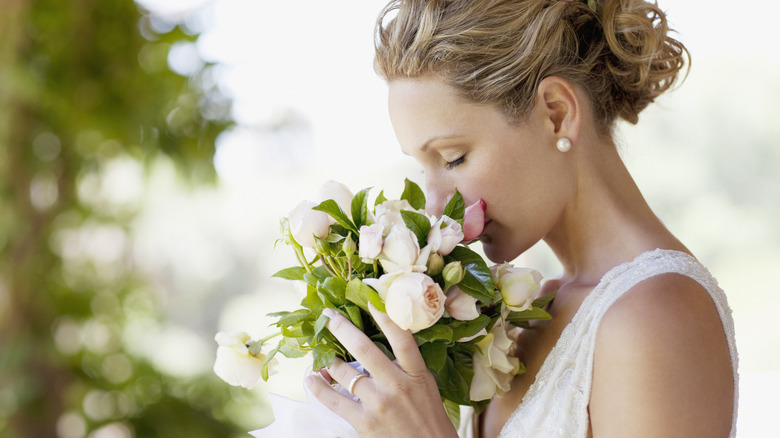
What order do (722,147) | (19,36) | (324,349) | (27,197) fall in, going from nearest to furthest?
(324,349) → (19,36) → (27,197) → (722,147)

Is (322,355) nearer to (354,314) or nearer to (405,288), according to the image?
(354,314)

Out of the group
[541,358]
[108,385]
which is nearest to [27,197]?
[108,385]

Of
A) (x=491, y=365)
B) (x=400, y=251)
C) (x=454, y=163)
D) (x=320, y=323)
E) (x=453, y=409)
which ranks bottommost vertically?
(x=453, y=409)

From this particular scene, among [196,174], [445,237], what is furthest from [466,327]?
[196,174]

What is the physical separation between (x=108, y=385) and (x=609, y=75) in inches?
79.5

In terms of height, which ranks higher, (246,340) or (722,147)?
(722,147)

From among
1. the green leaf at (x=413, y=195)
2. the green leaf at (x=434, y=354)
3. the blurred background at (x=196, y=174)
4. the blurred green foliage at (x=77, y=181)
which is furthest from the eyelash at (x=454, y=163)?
the blurred green foliage at (x=77, y=181)

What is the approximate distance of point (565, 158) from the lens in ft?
3.97

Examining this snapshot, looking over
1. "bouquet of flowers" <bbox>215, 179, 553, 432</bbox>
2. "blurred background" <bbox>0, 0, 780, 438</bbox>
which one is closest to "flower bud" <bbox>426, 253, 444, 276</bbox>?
"bouquet of flowers" <bbox>215, 179, 553, 432</bbox>

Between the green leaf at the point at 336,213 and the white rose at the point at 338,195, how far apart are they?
2 centimetres

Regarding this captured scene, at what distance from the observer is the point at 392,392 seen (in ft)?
3.48

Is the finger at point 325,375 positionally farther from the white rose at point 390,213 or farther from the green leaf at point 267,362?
the white rose at point 390,213

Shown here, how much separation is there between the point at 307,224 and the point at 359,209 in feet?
0.29

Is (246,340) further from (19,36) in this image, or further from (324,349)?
(19,36)
